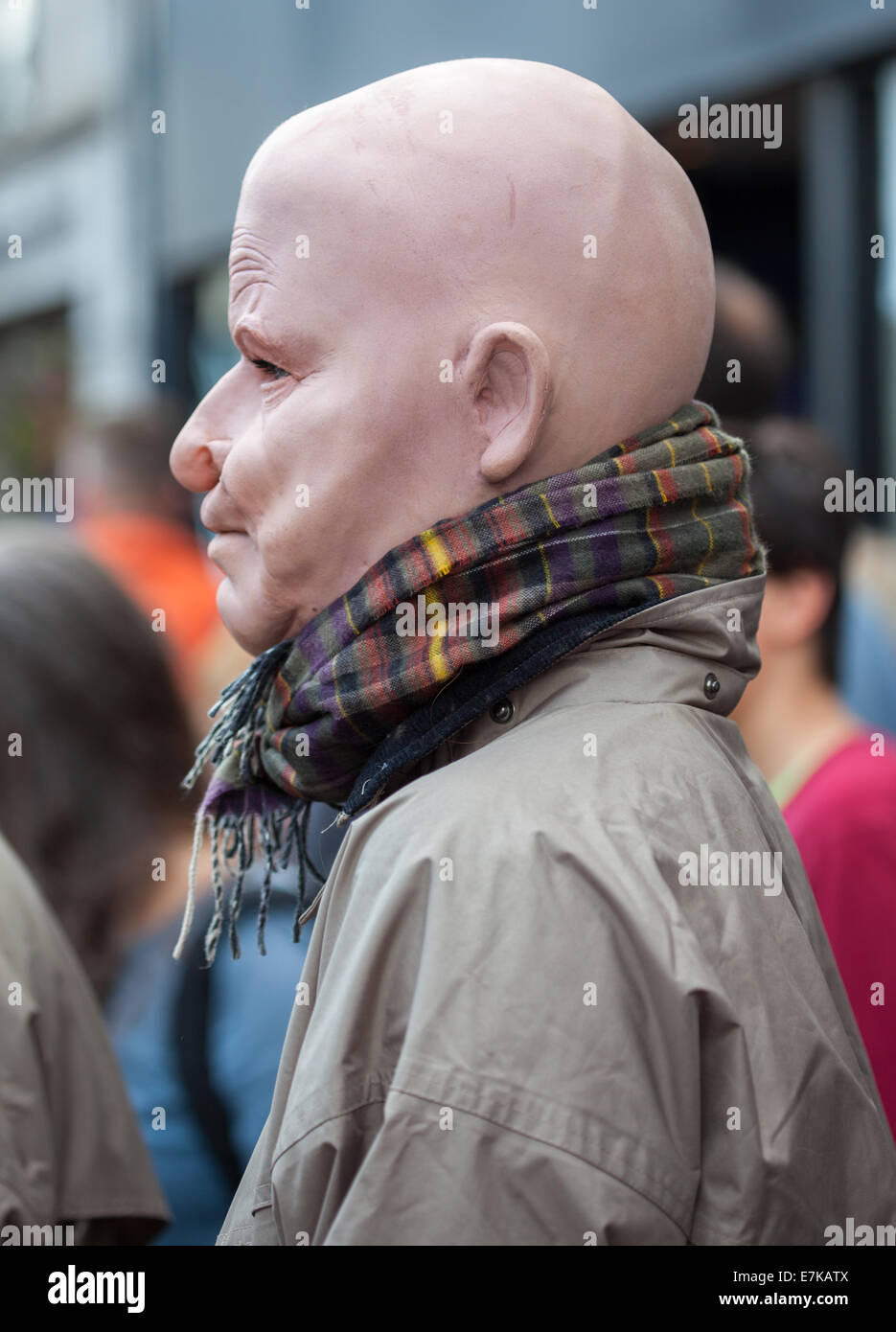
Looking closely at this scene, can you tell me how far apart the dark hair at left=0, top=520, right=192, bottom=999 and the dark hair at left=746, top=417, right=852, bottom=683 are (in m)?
1.14

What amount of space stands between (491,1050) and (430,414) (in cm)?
59

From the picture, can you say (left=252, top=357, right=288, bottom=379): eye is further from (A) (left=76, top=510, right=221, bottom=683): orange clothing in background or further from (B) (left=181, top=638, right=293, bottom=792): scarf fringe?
(A) (left=76, top=510, right=221, bottom=683): orange clothing in background

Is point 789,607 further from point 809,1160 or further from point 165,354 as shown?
point 165,354

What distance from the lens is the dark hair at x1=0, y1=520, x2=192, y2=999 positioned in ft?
9.04

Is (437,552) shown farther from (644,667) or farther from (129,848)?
(129,848)

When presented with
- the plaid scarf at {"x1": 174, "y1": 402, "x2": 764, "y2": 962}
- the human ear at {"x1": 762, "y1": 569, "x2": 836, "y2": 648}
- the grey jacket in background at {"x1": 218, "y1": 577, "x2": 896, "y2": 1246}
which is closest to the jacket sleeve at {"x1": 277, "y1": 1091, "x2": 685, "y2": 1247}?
the grey jacket in background at {"x1": 218, "y1": 577, "x2": 896, "y2": 1246}

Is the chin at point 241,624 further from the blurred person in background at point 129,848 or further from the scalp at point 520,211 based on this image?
the blurred person in background at point 129,848

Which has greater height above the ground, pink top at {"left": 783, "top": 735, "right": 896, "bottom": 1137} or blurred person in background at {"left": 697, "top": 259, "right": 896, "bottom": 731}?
blurred person in background at {"left": 697, "top": 259, "right": 896, "bottom": 731}

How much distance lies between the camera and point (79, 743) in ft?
9.23

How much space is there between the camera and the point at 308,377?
1529mm

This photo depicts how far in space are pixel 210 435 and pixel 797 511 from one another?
5.46 feet

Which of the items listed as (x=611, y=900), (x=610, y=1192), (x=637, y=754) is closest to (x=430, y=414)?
(x=637, y=754)

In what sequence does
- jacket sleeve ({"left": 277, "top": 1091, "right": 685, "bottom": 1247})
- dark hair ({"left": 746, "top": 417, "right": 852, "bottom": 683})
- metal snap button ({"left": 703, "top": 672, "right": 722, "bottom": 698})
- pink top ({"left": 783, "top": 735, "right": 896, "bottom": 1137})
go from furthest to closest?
dark hair ({"left": 746, "top": 417, "right": 852, "bottom": 683}), pink top ({"left": 783, "top": 735, "right": 896, "bottom": 1137}), metal snap button ({"left": 703, "top": 672, "right": 722, "bottom": 698}), jacket sleeve ({"left": 277, "top": 1091, "right": 685, "bottom": 1247})

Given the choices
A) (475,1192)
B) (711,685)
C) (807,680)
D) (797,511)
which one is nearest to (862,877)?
(807,680)
